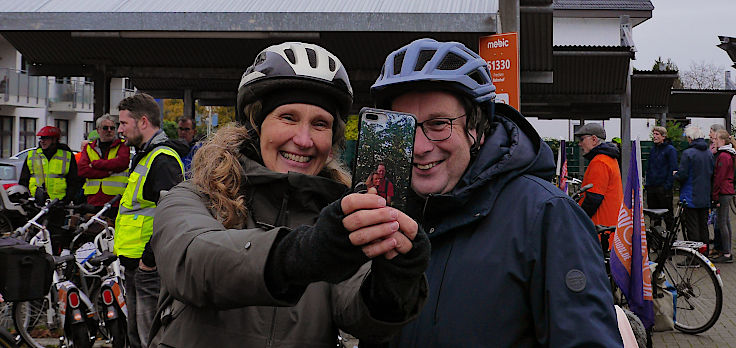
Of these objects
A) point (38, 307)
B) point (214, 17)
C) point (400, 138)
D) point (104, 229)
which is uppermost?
point (214, 17)

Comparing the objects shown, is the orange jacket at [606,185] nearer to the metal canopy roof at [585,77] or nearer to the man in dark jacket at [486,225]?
the man in dark jacket at [486,225]

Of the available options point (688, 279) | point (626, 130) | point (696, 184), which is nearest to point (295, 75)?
point (688, 279)

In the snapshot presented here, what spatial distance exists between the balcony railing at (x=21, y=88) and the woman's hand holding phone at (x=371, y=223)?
135 ft

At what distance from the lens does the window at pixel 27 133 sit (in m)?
44.3

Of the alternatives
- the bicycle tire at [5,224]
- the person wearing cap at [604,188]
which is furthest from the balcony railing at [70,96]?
the person wearing cap at [604,188]

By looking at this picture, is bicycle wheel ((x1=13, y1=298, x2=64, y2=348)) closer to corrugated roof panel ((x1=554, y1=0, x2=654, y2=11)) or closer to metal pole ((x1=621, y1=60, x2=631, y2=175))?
metal pole ((x1=621, y1=60, x2=631, y2=175))

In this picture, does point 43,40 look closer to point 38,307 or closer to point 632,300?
point 38,307

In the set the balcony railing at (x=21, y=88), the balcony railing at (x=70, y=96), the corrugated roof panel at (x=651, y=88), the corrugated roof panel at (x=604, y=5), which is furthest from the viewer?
the balcony railing at (x=70, y=96)

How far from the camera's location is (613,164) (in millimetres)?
8180

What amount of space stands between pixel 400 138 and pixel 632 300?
4745 millimetres

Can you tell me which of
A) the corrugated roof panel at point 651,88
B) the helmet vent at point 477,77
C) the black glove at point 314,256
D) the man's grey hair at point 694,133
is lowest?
the black glove at point 314,256

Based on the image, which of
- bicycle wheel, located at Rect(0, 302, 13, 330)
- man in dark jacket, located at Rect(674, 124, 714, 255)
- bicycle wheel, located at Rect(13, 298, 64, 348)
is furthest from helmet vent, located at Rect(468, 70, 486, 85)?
man in dark jacket, located at Rect(674, 124, 714, 255)

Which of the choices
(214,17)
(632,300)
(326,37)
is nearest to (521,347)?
(632,300)

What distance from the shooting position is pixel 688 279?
26.1 ft
